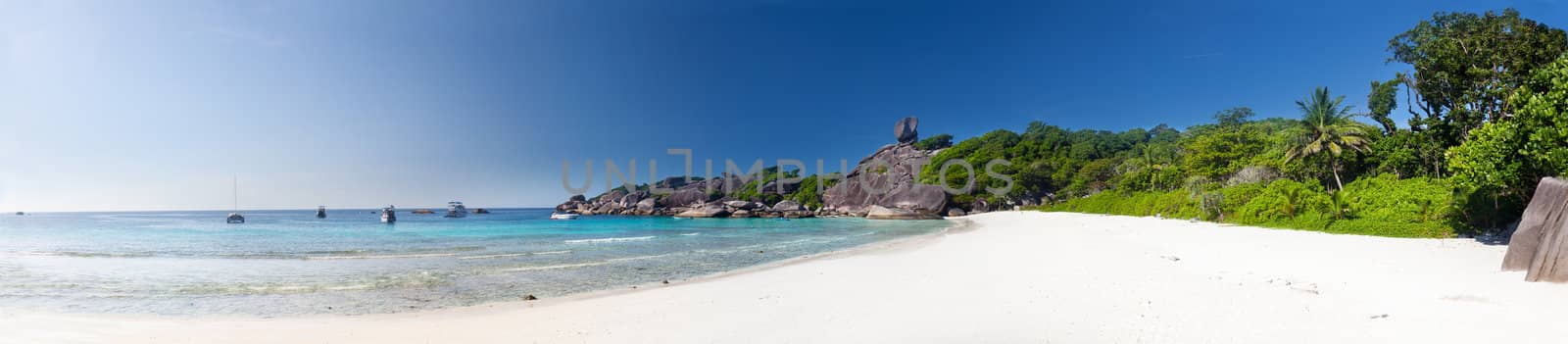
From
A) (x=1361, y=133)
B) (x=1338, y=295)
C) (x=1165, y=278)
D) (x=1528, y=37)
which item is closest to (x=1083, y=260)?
(x=1165, y=278)

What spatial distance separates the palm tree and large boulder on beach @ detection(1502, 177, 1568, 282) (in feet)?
91.6

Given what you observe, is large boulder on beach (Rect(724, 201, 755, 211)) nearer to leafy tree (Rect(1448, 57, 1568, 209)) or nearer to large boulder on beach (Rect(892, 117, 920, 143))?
large boulder on beach (Rect(892, 117, 920, 143))

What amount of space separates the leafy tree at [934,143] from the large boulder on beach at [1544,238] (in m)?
97.0

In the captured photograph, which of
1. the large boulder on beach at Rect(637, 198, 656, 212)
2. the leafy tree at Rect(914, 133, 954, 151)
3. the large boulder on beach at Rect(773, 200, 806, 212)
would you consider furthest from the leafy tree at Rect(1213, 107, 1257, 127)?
the large boulder on beach at Rect(637, 198, 656, 212)

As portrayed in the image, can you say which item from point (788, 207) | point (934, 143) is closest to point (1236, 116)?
point (934, 143)

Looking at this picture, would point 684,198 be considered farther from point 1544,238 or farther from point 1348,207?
point 1544,238

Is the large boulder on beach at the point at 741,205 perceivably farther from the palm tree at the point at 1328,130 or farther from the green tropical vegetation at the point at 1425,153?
the palm tree at the point at 1328,130

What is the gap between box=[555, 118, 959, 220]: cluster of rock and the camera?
228 ft

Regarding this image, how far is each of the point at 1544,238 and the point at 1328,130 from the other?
30.9 metres

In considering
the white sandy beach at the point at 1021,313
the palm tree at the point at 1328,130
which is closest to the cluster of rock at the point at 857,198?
the palm tree at the point at 1328,130

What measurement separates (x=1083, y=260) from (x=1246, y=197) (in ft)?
70.2

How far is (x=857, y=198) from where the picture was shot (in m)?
83.5

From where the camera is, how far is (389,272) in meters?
13.4

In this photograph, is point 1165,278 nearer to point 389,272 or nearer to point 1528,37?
point 1528,37
